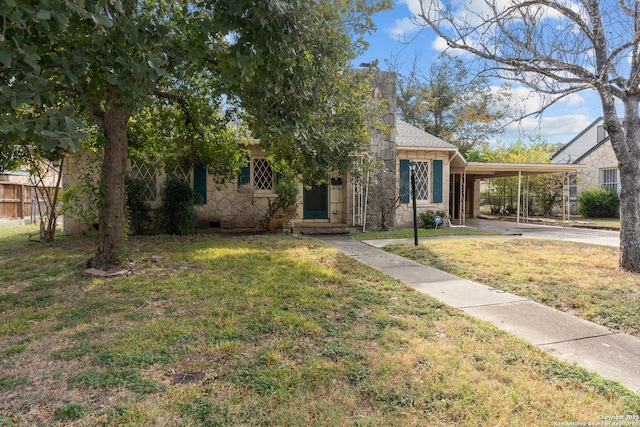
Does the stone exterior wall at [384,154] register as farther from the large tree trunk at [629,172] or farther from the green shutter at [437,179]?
the large tree trunk at [629,172]

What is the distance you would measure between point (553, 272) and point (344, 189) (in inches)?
286

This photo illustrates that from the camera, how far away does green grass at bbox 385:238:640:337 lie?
422cm

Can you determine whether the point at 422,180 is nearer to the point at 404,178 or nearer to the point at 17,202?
the point at 404,178

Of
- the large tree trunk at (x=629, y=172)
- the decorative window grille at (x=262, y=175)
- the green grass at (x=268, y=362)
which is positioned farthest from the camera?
the decorative window grille at (x=262, y=175)

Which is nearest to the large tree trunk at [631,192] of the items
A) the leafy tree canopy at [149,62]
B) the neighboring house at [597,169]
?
the leafy tree canopy at [149,62]

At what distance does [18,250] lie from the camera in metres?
7.70

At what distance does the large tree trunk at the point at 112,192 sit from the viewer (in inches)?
218

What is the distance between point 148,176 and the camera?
11.0 m

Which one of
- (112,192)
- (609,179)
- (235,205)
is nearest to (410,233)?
(235,205)

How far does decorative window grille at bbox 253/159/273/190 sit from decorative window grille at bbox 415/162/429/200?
4893mm

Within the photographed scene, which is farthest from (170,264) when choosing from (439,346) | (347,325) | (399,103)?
(399,103)

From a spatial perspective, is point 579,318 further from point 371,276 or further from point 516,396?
point 371,276

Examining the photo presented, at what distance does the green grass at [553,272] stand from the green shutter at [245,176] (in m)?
5.28

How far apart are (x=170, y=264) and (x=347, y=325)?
3778 mm
